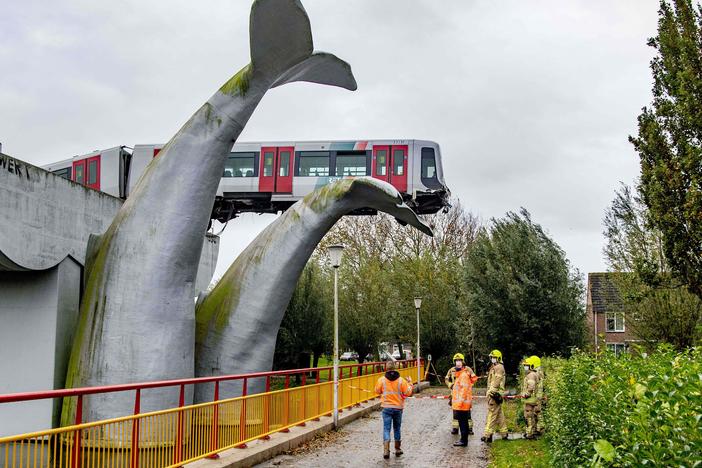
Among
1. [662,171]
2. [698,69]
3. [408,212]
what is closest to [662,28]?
[698,69]

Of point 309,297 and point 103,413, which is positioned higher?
point 309,297

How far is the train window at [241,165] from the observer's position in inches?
1259

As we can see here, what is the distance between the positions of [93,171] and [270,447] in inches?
895

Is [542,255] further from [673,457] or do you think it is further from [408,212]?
[673,457]

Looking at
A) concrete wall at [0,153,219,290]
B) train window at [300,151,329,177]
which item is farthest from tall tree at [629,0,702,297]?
train window at [300,151,329,177]

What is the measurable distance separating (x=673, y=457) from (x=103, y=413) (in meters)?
11.7

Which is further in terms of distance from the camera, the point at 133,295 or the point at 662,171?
the point at 662,171

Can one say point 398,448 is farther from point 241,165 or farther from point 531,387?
point 241,165

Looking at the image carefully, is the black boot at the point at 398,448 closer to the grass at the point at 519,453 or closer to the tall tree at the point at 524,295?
the grass at the point at 519,453

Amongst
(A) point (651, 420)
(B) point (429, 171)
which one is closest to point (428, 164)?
(B) point (429, 171)

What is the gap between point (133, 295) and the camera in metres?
13.6

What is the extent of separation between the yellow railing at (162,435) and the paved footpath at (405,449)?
2.64 feet

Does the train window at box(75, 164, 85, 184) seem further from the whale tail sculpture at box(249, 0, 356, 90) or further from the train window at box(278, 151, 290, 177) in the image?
the whale tail sculpture at box(249, 0, 356, 90)

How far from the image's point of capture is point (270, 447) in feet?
38.3
